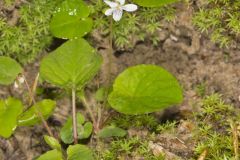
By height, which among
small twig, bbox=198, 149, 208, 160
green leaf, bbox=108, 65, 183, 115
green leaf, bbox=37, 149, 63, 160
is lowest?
green leaf, bbox=37, 149, 63, 160

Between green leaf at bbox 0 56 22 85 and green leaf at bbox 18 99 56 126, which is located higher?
green leaf at bbox 0 56 22 85

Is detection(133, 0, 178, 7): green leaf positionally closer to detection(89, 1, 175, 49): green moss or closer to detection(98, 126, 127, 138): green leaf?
detection(89, 1, 175, 49): green moss

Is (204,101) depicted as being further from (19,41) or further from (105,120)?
(19,41)

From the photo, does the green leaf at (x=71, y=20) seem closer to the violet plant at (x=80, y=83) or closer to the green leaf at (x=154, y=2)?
the violet plant at (x=80, y=83)

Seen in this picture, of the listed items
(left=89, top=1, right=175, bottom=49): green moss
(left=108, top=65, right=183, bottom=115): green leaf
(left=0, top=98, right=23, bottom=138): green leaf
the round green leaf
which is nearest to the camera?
(left=108, top=65, right=183, bottom=115): green leaf

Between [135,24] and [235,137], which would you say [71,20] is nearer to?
[135,24]

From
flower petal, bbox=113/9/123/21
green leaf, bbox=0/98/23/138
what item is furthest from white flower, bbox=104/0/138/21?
green leaf, bbox=0/98/23/138

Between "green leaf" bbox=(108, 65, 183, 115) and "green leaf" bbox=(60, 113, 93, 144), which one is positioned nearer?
"green leaf" bbox=(108, 65, 183, 115)
